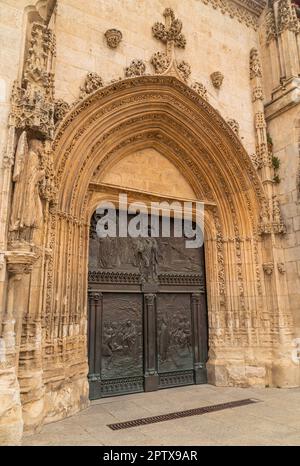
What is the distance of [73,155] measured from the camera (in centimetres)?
565

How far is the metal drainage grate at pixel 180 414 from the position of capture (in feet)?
14.2

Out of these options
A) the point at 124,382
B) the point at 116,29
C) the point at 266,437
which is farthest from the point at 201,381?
the point at 116,29

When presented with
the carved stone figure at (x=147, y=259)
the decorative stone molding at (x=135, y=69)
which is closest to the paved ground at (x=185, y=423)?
the carved stone figure at (x=147, y=259)

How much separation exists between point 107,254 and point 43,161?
7.88 ft

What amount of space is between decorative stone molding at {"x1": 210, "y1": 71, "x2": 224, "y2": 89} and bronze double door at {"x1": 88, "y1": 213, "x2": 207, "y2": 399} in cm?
334

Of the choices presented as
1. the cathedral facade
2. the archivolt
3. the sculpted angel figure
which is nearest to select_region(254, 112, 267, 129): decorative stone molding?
the cathedral facade

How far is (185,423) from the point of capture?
14.3 ft

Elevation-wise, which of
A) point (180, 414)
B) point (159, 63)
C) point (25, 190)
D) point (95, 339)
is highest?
point (159, 63)

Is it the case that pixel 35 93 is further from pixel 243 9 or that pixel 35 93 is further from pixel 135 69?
pixel 243 9

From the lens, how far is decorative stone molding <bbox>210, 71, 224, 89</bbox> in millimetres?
7340

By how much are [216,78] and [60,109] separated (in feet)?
12.0

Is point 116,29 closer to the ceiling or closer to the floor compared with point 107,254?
closer to the ceiling

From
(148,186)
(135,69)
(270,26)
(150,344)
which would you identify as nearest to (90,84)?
(135,69)
